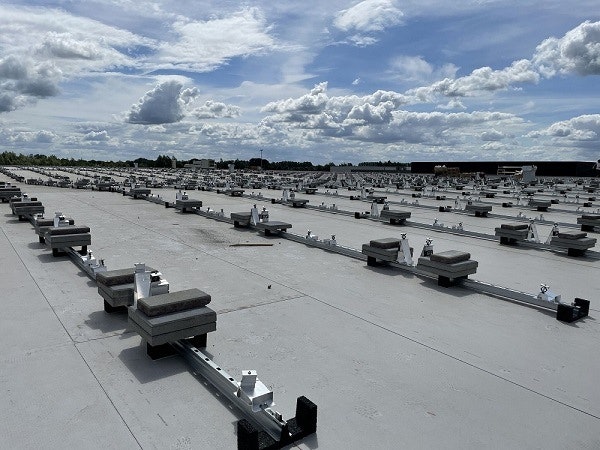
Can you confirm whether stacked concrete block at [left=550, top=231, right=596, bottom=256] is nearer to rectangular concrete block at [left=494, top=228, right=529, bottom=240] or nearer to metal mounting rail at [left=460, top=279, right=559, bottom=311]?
rectangular concrete block at [left=494, top=228, right=529, bottom=240]

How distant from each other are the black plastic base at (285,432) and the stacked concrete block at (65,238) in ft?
25.2

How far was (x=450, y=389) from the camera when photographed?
4297 mm

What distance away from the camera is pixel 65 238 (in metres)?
9.37

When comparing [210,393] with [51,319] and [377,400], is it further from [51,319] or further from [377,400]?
[51,319]

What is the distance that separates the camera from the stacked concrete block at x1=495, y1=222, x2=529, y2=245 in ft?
39.3

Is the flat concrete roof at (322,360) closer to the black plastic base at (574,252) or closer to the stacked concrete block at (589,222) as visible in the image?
the black plastic base at (574,252)

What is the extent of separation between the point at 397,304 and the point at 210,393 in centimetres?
373

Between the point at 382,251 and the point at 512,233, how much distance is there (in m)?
5.24

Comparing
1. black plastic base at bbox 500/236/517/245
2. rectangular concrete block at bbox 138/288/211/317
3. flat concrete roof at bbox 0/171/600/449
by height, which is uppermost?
rectangular concrete block at bbox 138/288/211/317

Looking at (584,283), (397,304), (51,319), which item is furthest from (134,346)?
(584,283)

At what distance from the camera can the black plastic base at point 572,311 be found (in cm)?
621

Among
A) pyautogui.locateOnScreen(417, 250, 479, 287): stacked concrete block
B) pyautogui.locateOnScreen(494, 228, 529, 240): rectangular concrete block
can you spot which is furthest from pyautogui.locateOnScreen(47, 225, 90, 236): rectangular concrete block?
pyautogui.locateOnScreen(494, 228, 529, 240): rectangular concrete block

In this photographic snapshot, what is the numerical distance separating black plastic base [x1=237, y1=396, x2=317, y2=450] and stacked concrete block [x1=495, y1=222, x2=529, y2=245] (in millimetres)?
10464

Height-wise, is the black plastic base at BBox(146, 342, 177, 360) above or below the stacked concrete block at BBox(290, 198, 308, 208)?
below
